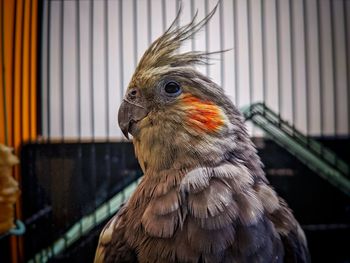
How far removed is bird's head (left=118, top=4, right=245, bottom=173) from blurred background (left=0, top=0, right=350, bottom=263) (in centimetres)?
5

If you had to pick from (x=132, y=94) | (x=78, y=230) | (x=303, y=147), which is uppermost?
(x=132, y=94)

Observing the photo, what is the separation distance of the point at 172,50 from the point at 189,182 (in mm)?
240

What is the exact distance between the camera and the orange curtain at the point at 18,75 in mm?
755


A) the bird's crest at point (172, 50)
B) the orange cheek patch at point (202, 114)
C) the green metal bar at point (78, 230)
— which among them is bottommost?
the green metal bar at point (78, 230)

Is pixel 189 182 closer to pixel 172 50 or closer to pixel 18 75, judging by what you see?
pixel 172 50

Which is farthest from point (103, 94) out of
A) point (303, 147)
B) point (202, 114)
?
point (303, 147)

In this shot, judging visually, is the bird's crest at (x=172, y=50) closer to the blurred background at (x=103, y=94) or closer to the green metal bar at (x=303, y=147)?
the blurred background at (x=103, y=94)

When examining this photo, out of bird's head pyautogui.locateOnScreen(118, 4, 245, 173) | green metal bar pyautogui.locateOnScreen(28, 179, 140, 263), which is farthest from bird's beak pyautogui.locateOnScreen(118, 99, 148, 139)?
green metal bar pyautogui.locateOnScreen(28, 179, 140, 263)

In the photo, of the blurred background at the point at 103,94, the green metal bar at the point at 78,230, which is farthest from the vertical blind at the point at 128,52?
the green metal bar at the point at 78,230

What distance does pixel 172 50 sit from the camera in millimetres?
710

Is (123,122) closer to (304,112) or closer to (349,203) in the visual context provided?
(304,112)

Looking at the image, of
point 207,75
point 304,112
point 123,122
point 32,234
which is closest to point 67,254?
point 32,234

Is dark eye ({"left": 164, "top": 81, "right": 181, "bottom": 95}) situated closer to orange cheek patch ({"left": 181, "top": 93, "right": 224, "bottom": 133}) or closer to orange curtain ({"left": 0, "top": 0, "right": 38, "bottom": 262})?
orange cheek patch ({"left": 181, "top": 93, "right": 224, "bottom": 133})

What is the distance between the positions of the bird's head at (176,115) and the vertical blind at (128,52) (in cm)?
5
